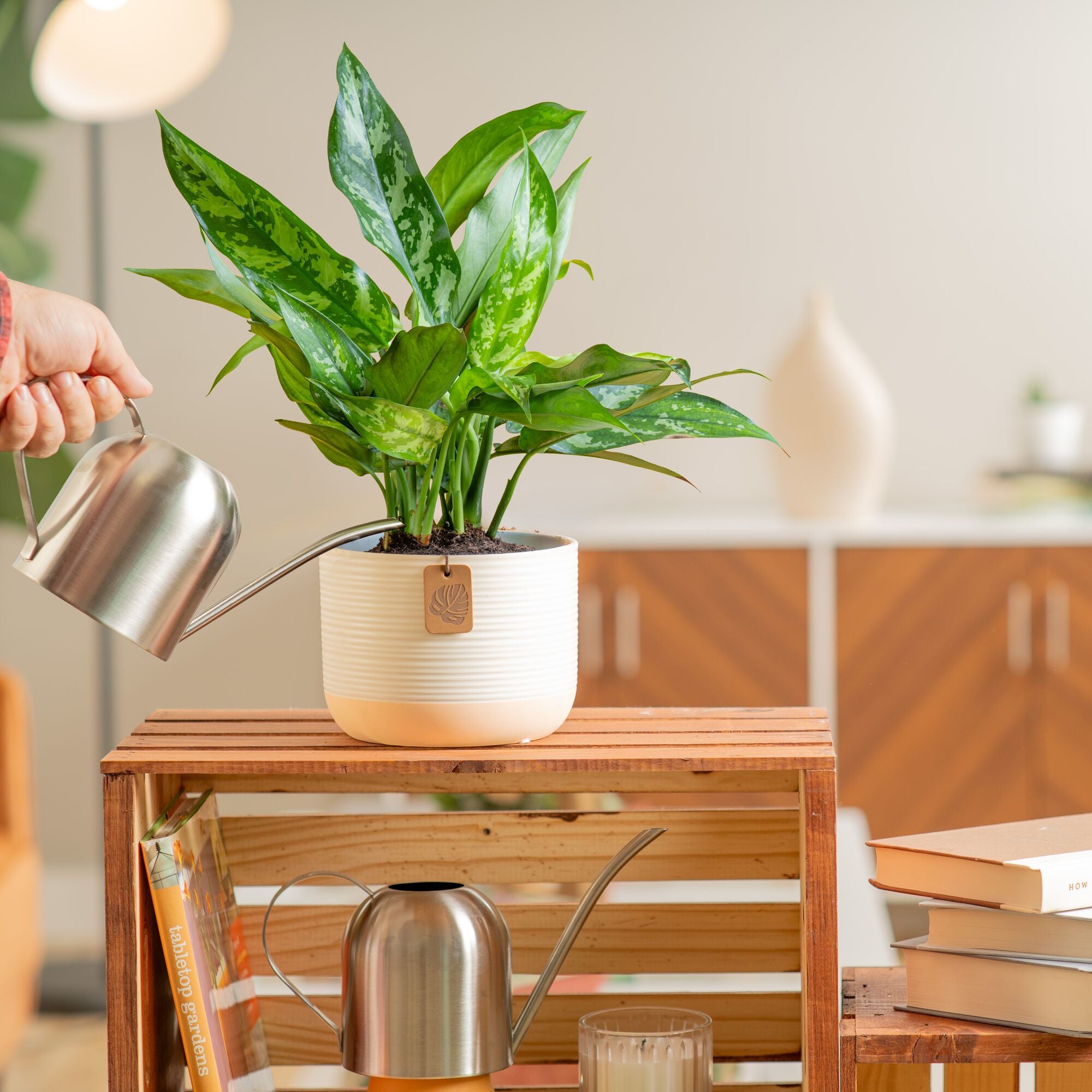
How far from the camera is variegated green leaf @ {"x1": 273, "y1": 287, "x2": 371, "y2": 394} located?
796mm

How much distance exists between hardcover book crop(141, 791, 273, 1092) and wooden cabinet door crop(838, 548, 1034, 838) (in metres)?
2.06

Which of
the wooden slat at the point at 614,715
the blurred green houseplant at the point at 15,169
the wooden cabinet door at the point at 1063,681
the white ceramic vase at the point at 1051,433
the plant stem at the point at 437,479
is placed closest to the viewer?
the plant stem at the point at 437,479

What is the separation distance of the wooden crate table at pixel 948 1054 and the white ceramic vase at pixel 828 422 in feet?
6.75

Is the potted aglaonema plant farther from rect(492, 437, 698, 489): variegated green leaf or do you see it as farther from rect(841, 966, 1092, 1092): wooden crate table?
rect(841, 966, 1092, 1092): wooden crate table

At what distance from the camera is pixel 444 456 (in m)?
0.87

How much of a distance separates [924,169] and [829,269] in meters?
0.30

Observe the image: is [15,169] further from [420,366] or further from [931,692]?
[420,366]

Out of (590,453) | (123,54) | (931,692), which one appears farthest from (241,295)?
(123,54)

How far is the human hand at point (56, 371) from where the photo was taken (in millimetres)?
838

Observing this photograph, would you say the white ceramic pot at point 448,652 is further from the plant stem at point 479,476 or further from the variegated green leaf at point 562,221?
the variegated green leaf at point 562,221

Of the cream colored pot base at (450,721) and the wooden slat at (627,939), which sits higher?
the cream colored pot base at (450,721)

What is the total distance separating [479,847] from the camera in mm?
1012

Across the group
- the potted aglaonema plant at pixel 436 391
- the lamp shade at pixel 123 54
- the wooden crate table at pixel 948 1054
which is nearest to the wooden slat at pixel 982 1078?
the wooden crate table at pixel 948 1054

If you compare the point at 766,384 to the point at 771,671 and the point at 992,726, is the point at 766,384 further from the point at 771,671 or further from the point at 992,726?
the point at 992,726
